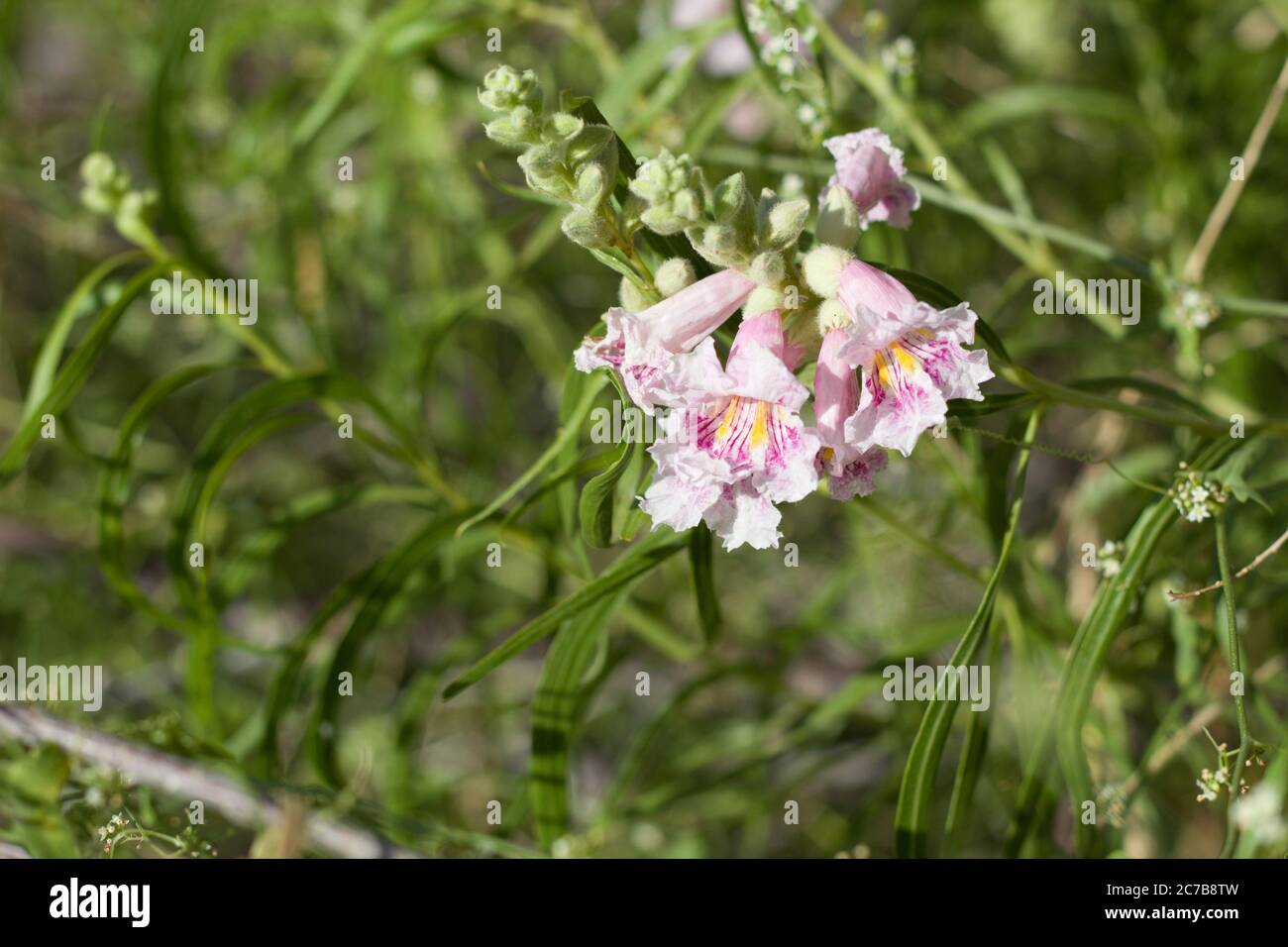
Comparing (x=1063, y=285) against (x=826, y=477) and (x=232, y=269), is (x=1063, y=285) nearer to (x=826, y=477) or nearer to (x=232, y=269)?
(x=826, y=477)

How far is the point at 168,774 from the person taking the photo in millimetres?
1186

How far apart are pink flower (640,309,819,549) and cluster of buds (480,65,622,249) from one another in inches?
5.5

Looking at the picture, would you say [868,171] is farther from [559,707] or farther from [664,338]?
[559,707]

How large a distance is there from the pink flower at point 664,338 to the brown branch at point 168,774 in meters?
0.63

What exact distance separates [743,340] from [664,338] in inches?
2.6

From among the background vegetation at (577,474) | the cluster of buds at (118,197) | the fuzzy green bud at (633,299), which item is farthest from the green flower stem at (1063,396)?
the cluster of buds at (118,197)

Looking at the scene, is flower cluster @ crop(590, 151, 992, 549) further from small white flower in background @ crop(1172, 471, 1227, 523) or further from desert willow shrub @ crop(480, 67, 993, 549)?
small white flower in background @ crop(1172, 471, 1227, 523)

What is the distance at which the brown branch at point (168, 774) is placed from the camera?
117cm

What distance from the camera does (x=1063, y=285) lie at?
Result: 54.1 inches

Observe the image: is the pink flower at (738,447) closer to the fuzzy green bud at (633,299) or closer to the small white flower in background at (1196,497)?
the fuzzy green bud at (633,299)

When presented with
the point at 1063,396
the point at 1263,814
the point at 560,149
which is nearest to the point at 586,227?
the point at 560,149

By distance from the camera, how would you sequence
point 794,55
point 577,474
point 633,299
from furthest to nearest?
point 794,55
point 577,474
point 633,299
